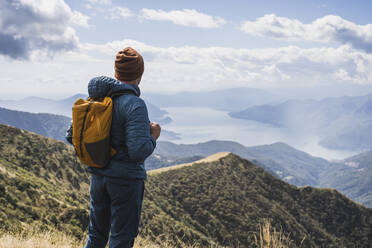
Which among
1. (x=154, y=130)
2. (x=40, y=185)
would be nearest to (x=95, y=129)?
(x=154, y=130)

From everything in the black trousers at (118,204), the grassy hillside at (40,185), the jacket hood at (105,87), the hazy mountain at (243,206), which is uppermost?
the jacket hood at (105,87)

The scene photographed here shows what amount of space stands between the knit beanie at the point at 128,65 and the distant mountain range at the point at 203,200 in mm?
9469

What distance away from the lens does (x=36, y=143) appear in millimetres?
37156

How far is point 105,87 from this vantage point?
323 centimetres

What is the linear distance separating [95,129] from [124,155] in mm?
403

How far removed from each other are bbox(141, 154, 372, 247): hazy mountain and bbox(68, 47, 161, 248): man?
27.7 m

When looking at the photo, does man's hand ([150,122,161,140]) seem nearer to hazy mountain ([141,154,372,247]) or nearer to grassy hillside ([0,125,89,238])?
grassy hillside ([0,125,89,238])

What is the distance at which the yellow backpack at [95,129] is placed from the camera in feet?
10.1

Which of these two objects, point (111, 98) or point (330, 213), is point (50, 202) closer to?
point (111, 98)

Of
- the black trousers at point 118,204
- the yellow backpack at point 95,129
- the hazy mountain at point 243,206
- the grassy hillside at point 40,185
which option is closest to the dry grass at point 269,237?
the black trousers at point 118,204

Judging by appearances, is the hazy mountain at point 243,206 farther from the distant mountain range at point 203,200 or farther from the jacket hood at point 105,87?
the jacket hood at point 105,87

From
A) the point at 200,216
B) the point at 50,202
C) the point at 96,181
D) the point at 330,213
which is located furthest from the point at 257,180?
Result: the point at 96,181

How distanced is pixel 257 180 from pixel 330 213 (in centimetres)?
1478

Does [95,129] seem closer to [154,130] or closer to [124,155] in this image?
[124,155]
